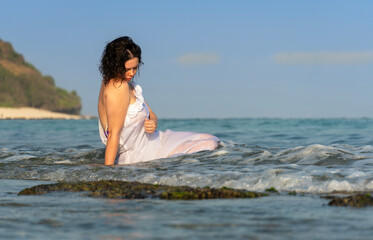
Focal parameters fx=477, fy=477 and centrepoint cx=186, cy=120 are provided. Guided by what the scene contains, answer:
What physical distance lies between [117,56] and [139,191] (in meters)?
2.19

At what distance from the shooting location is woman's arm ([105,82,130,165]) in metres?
5.91

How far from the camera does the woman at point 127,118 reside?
591 centimetres

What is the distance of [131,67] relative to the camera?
19.7 feet

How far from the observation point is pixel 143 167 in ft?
20.3

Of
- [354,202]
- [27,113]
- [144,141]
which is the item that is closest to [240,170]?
[144,141]

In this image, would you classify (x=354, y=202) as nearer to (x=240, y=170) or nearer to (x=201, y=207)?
(x=201, y=207)

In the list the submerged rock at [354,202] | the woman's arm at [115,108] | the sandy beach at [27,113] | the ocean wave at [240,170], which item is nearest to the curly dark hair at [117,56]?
the woman's arm at [115,108]

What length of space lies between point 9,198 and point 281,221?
2364 millimetres

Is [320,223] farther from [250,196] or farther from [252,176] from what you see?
[252,176]

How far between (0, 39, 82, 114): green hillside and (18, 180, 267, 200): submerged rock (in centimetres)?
10118

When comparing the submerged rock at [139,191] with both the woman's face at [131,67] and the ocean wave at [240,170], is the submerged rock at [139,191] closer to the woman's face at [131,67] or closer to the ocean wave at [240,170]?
the ocean wave at [240,170]

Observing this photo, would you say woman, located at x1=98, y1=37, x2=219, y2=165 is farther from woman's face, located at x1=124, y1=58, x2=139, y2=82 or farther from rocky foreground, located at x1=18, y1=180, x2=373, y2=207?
rocky foreground, located at x1=18, y1=180, x2=373, y2=207

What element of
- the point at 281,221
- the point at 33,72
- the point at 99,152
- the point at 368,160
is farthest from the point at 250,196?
the point at 33,72

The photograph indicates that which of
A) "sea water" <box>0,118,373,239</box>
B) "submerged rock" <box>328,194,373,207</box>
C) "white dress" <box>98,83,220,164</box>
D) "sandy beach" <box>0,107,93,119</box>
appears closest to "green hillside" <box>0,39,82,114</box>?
"sandy beach" <box>0,107,93,119</box>
